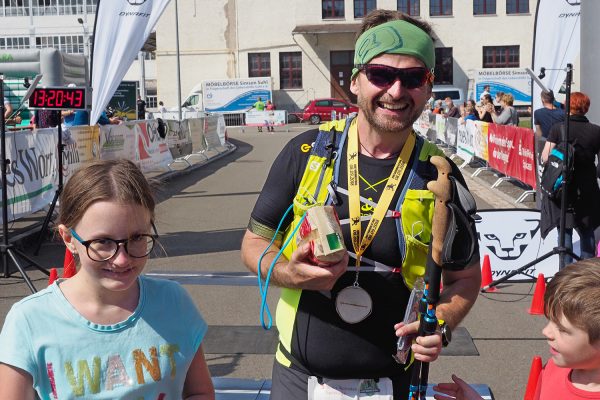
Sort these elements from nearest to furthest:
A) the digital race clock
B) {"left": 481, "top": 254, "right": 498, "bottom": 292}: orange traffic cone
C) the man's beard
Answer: the man's beard, {"left": 481, "top": 254, "right": 498, "bottom": 292}: orange traffic cone, the digital race clock

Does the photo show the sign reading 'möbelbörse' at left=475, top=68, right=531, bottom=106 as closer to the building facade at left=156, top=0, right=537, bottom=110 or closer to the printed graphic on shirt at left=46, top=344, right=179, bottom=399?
the building facade at left=156, top=0, right=537, bottom=110

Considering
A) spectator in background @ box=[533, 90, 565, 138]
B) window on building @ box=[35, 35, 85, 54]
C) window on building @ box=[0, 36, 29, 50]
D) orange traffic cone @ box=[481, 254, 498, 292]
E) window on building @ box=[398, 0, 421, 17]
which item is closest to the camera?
orange traffic cone @ box=[481, 254, 498, 292]

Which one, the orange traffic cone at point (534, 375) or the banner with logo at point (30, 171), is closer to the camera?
the orange traffic cone at point (534, 375)

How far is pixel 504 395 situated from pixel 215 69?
55452 mm

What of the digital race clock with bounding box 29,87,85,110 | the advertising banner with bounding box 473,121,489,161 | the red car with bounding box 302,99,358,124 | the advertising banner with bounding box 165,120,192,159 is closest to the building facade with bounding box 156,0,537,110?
the red car with bounding box 302,99,358,124

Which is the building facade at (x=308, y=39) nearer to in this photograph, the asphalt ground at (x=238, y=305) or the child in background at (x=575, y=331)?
the asphalt ground at (x=238, y=305)

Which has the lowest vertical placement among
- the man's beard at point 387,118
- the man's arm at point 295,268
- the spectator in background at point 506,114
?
the man's arm at point 295,268

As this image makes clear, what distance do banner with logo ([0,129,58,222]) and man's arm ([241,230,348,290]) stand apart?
28.2 ft

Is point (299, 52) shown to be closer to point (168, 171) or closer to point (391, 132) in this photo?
point (168, 171)

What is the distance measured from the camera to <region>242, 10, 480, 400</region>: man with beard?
2.59m

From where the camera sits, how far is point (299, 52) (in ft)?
193

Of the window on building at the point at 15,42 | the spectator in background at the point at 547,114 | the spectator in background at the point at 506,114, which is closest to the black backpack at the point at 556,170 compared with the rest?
the spectator in background at the point at 547,114

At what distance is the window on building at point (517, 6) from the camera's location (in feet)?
188

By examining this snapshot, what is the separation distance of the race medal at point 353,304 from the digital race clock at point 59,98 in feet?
25.9
